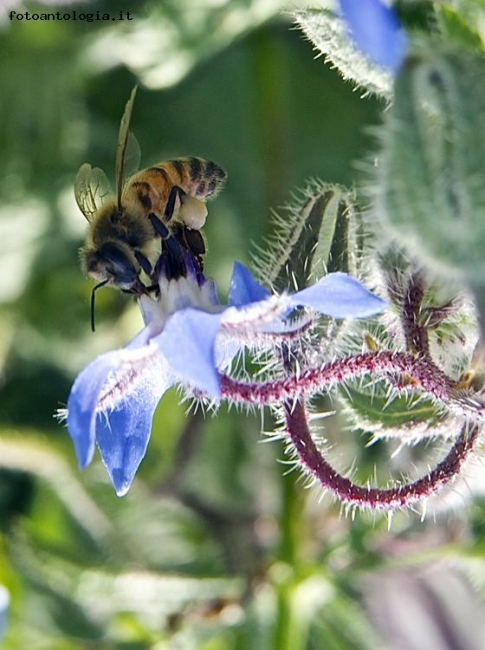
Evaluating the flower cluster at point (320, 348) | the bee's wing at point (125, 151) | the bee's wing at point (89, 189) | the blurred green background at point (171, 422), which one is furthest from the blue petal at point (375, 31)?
the blurred green background at point (171, 422)

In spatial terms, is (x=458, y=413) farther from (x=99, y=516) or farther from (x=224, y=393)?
(x=99, y=516)

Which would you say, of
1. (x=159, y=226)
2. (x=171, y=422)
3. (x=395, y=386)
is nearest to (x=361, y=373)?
(x=395, y=386)

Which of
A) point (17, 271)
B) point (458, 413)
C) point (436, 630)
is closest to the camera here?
point (458, 413)

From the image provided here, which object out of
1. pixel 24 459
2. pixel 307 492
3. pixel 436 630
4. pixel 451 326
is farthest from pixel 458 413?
pixel 436 630

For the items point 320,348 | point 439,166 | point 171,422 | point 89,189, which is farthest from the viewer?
point 171,422

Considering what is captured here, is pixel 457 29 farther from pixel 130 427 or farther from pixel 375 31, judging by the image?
pixel 130 427

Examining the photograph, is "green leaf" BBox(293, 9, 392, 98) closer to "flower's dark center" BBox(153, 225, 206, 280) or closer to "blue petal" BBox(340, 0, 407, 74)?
"blue petal" BBox(340, 0, 407, 74)
